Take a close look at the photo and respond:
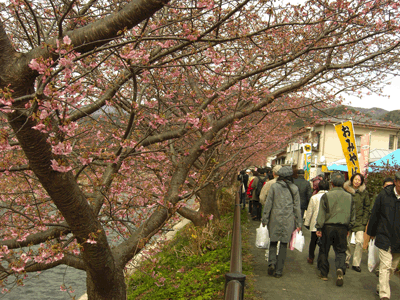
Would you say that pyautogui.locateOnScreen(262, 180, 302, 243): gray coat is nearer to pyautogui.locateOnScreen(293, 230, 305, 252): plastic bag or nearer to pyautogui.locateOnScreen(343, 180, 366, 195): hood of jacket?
pyautogui.locateOnScreen(293, 230, 305, 252): plastic bag

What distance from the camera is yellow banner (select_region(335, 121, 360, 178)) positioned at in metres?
11.2

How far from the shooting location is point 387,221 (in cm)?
519

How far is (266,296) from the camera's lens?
5379 millimetres

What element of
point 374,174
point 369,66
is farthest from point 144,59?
point 374,174

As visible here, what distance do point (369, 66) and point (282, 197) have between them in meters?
3.12

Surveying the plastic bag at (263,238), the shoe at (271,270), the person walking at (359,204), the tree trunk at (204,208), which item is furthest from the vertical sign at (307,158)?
the shoe at (271,270)

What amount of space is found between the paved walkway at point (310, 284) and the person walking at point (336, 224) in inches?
10.7

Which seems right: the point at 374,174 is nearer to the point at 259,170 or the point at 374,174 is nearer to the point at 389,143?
the point at 259,170

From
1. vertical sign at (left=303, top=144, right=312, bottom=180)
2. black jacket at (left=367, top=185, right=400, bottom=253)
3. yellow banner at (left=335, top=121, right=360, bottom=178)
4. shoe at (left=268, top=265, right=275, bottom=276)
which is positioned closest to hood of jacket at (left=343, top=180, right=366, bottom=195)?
black jacket at (left=367, top=185, right=400, bottom=253)

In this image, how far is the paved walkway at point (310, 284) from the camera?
5.52 metres

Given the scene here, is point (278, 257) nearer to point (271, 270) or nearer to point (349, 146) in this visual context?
point (271, 270)

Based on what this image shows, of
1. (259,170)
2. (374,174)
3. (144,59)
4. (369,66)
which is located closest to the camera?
(144,59)

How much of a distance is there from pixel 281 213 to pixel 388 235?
178cm

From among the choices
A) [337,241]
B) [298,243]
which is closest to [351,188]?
[337,241]
